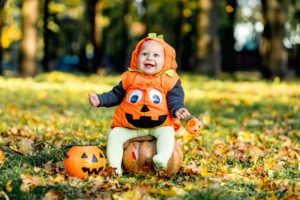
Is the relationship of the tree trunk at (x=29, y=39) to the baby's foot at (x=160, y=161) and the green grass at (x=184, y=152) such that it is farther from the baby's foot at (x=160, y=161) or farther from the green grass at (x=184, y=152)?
the baby's foot at (x=160, y=161)

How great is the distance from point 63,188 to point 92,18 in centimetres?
2536

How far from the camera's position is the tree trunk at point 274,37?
73.0 ft

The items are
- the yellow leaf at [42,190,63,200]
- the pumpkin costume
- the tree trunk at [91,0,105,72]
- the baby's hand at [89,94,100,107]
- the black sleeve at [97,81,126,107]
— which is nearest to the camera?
the yellow leaf at [42,190,63,200]

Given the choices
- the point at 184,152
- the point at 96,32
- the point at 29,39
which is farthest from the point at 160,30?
the point at 184,152

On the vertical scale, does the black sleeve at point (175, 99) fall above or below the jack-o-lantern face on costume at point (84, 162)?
above

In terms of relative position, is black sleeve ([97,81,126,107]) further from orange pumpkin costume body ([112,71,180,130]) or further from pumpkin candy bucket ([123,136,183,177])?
pumpkin candy bucket ([123,136,183,177])

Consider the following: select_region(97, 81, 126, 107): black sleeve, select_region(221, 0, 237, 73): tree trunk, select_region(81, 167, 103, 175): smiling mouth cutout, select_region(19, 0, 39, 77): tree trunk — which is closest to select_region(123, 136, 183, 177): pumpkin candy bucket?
select_region(81, 167, 103, 175): smiling mouth cutout

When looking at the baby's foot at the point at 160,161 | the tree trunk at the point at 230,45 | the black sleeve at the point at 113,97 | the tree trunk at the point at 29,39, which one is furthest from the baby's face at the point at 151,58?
the tree trunk at the point at 230,45

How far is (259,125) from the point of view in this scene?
30.8ft

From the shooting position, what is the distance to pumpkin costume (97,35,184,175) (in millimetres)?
5086

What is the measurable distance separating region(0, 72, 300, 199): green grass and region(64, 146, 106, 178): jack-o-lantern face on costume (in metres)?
0.11

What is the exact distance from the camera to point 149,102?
5105mm

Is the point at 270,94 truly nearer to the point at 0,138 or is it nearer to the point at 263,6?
the point at 263,6

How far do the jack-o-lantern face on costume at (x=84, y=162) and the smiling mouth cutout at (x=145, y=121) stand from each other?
0.38 m
